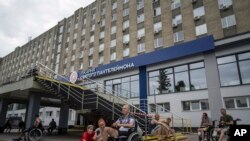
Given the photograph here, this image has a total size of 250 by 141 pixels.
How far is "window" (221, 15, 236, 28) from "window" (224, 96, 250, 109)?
761 centimetres

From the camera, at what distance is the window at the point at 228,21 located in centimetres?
2098

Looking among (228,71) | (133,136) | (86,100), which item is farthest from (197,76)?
(133,136)

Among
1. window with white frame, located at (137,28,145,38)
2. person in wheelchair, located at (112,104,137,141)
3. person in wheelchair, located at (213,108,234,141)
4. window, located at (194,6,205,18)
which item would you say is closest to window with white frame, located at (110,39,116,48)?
window with white frame, located at (137,28,145,38)

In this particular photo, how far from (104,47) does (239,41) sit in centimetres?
2105

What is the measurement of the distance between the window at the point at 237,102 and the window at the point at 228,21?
7.61 metres

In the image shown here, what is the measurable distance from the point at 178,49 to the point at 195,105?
19.3ft

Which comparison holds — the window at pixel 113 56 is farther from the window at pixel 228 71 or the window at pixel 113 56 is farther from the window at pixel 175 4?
the window at pixel 228 71

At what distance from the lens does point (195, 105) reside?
2041 cm

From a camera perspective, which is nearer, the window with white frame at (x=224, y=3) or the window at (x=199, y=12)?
the window with white frame at (x=224, y=3)

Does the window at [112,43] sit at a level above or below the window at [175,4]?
below

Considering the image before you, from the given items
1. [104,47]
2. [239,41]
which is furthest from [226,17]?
[104,47]

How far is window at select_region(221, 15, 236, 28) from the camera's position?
2098cm

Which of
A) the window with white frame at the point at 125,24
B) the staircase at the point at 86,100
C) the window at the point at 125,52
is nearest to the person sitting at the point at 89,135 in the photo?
the staircase at the point at 86,100

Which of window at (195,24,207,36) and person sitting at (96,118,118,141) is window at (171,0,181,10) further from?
person sitting at (96,118,118,141)
